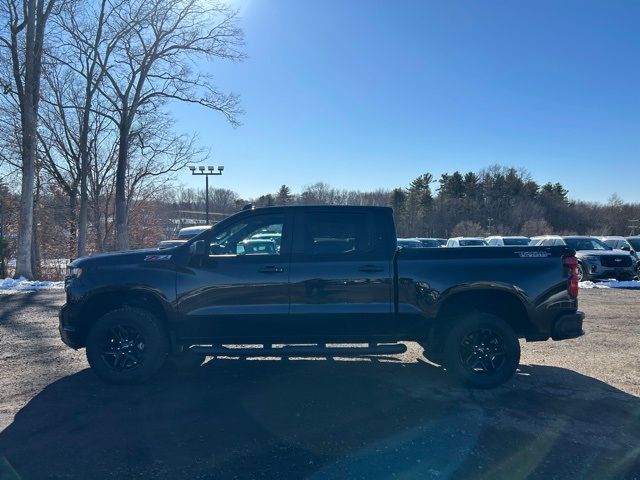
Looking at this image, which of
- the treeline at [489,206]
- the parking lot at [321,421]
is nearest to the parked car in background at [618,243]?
the parking lot at [321,421]

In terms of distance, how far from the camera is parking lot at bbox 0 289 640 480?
12.8 ft

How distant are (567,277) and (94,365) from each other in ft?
18.2

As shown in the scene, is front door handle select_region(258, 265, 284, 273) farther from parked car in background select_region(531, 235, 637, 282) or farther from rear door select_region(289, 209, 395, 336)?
parked car in background select_region(531, 235, 637, 282)

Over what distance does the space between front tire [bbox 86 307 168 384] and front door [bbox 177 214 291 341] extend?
1.09 feet

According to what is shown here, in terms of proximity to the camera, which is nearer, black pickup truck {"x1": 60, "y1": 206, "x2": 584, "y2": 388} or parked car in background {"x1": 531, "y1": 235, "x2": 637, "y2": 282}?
black pickup truck {"x1": 60, "y1": 206, "x2": 584, "y2": 388}

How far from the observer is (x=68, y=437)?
14.6ft

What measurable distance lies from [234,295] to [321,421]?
175 cm

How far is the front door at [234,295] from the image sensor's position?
226 inches

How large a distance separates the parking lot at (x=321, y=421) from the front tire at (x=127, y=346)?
7.9 inches

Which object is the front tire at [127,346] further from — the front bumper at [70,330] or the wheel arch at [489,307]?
the wheel arch at [489,307]

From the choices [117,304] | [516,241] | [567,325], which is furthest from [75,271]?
[516,241]

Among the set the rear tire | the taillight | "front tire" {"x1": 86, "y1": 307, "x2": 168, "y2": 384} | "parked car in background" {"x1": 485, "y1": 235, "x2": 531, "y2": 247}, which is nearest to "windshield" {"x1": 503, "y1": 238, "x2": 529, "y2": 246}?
"parked car in background" {"x1": 485, "y1": 235, "x2": 531, "y2": 247}

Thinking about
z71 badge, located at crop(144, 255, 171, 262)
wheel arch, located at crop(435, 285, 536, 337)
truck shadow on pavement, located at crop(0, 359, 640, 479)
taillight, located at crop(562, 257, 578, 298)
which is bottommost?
truck shadow on pavement, located at crop(0, 359, 640, 479)

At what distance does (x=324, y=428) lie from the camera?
4.64 meters
